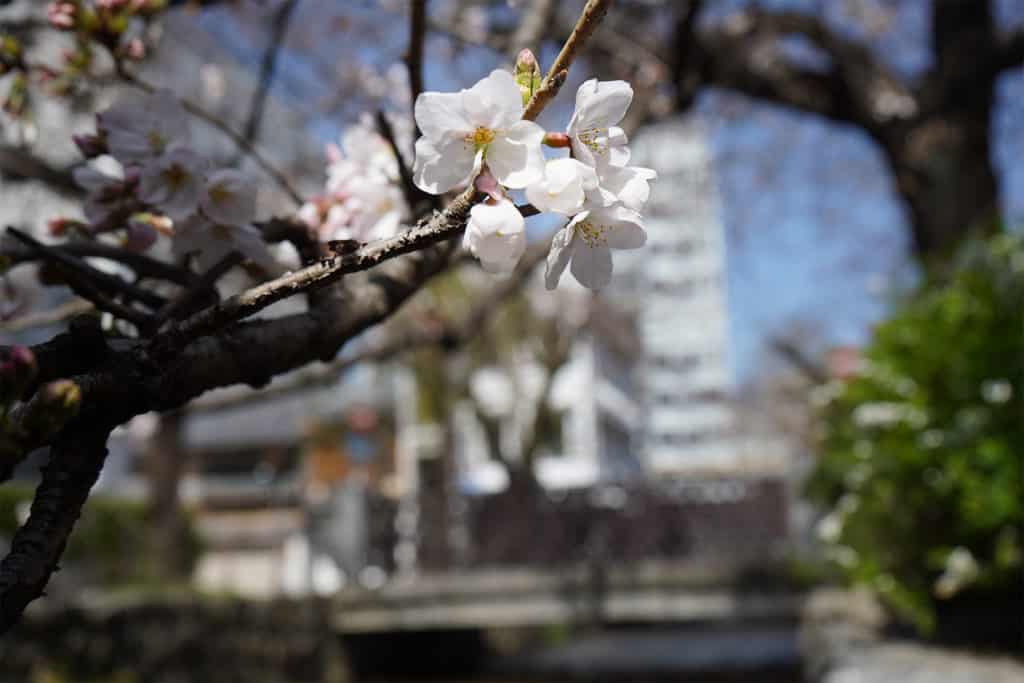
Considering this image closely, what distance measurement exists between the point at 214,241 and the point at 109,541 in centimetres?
1173

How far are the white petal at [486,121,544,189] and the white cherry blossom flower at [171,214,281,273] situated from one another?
638 mm

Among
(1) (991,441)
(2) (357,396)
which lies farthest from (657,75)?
(2) (357,396)

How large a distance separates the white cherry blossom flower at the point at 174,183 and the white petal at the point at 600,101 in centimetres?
65

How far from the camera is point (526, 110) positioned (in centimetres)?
102

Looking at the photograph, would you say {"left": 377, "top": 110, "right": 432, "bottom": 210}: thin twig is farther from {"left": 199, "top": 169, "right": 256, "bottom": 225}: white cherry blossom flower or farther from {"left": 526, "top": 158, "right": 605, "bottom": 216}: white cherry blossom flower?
{"left": 526, "top": 158, "right": 605, "bottom": 216}: white cherry blossom flower

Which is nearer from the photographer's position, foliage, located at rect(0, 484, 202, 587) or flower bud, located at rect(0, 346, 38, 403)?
flower bud, located at rect(0, 346, 38, 403)

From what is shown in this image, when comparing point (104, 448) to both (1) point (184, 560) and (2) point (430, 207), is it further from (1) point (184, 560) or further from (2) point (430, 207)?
(1) point (184, 560)

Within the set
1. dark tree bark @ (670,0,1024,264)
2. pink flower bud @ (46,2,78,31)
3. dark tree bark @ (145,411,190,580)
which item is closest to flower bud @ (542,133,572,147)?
pink flower bud @ (46,2,78,31)

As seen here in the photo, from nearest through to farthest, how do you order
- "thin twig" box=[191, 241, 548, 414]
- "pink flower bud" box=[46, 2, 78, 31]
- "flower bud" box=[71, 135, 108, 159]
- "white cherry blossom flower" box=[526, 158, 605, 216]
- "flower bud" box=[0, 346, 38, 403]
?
"flower bud" box=[0, 346, 38, 403]
"white cherry blossom flower" box=[526, 158, 605, 216]
"flower bud" box=[71, 135, 108, 159]
"pink flower bud" box=[46, 2, 78, 31]
"thin twig" box=[191, 241, 548, 414]

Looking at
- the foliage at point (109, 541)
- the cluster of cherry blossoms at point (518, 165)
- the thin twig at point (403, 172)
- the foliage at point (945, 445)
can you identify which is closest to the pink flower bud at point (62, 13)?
the thin twig at point (403, 172)

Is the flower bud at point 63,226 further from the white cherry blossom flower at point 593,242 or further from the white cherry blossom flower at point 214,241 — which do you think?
the white cherry blossom flower at point 593,242

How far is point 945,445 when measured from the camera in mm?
3879

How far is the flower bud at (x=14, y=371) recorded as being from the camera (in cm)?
89

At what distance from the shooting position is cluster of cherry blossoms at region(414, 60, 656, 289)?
98cm
